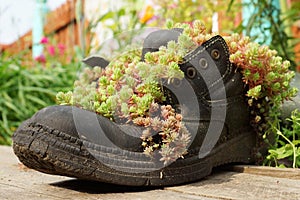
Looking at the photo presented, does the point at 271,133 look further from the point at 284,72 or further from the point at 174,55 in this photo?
the point at 174,55

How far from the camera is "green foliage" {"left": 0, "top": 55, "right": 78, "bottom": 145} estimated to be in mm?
2998

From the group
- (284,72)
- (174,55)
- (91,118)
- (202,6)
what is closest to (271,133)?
(284,72)

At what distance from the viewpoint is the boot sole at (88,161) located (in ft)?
3.19

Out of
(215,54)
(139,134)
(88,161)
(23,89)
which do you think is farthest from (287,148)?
(23,89)

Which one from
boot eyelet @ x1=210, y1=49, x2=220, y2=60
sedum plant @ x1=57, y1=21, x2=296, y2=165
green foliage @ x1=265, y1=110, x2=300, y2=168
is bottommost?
green foliage @ x1=265, y1=110, x2=300, y2=168

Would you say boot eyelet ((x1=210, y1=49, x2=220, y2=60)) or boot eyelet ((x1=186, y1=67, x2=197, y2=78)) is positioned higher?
boot eyelet ((x1=210, y1=49, x2=220, y2=60))

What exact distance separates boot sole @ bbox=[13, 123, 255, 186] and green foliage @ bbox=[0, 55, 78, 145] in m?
1.95

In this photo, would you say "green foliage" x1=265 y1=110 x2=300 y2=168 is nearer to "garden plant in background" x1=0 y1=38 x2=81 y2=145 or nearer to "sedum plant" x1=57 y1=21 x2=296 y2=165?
"sedum plant" x1=57 y1=21 x2=296 y2=165

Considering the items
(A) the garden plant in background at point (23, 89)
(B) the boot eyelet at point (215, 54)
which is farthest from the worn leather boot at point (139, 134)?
(A) the garden plant in background at point (23, 89)

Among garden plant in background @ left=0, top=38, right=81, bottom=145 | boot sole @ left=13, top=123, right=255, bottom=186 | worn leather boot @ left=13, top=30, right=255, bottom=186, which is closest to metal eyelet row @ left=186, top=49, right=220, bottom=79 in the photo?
worn leather boot @ left=13, top=30, right=255, bottom=186

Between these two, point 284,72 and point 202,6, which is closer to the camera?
point 284,72

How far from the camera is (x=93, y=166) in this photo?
100 centimetres

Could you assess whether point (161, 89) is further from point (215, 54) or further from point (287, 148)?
point (287, 148)

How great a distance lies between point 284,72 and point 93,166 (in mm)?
586
